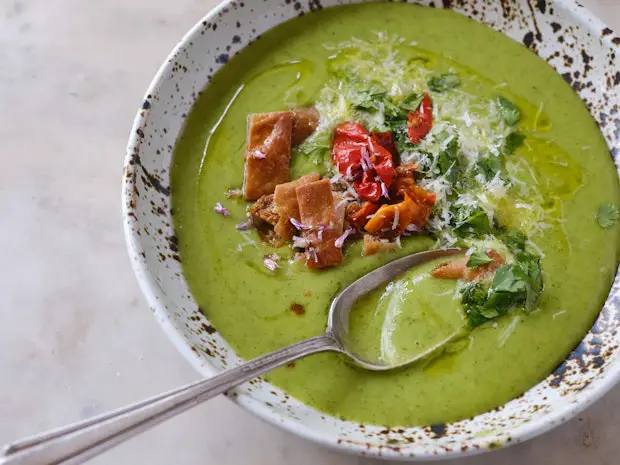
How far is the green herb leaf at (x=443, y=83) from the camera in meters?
2.79

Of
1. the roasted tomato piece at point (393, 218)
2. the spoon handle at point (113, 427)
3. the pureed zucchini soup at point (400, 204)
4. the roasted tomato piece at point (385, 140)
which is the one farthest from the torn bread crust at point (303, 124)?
the spoon handle at point (113, 427)

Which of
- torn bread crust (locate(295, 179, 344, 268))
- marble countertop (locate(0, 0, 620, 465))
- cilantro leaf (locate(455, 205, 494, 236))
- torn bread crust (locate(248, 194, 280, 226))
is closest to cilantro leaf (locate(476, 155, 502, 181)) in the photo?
cilantro leaf (locate(455, 205, 494, 236))

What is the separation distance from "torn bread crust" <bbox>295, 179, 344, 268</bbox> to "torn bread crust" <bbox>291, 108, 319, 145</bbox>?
30 cm

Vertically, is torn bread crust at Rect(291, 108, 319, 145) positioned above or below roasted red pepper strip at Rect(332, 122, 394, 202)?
above

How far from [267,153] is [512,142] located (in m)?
1.08

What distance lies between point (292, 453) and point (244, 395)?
0.54 m

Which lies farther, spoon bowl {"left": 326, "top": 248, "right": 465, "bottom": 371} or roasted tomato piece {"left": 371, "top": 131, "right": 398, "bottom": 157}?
roasted tomato piece {"left": 371, "top": 131, "right": 398, "bottom": 157}

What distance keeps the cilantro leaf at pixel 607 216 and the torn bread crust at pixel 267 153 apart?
1.34m

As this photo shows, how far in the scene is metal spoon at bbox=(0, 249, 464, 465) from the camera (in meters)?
1.55

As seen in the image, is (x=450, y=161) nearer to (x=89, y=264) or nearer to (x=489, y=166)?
(x=489, y=166)

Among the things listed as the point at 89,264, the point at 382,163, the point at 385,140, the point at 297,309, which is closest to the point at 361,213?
the point at 382,163

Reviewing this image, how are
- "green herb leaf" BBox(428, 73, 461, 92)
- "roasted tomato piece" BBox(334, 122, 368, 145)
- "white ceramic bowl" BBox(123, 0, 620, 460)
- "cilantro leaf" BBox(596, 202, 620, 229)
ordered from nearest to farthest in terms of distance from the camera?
"white ceramic bowl" BBox(123, 0, 620, 460), "cilantro leaf" BBox(596, 202, 620, 229), "roasted tomato piece" BBox(334, 122, 368, 145), "green herb leaf" BBox(428, 73, 461, 92)

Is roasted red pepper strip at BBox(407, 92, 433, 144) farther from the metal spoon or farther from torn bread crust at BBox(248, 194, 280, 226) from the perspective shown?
torn bread crust at BBox(248, 194, 280, 226)

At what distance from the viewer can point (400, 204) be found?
8.13ft
